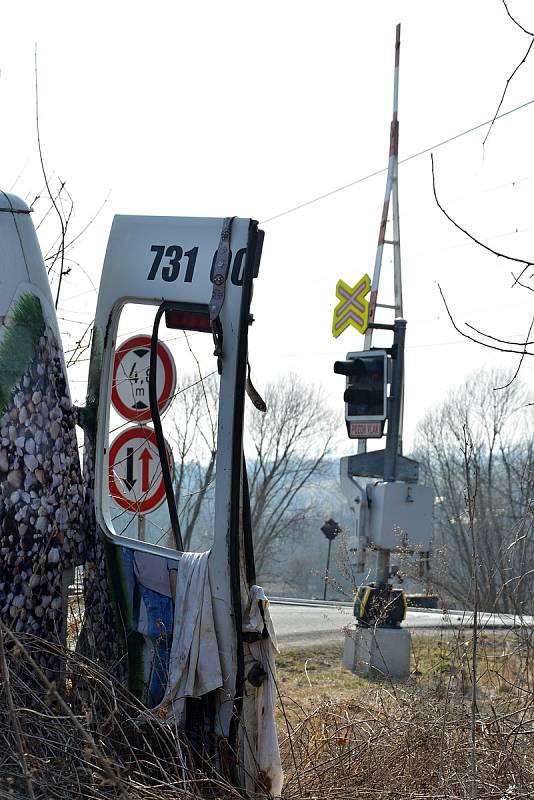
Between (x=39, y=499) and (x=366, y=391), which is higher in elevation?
(x=366, y=391)

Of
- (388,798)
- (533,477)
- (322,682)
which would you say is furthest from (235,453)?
(322,682)

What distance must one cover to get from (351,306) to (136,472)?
6.53 meters

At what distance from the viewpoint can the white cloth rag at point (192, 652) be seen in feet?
13.2

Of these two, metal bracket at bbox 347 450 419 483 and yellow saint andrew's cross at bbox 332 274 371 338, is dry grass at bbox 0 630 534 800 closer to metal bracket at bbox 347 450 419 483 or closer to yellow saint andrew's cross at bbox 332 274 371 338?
metal bracket at bbox 347 450 419 483

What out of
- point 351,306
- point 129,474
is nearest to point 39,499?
point 129,474

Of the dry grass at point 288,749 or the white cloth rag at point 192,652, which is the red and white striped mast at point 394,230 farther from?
the white cloth rag at point 192,652

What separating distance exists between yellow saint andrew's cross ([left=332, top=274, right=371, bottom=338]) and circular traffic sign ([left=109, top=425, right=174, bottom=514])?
567cm

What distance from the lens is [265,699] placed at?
4160 mm

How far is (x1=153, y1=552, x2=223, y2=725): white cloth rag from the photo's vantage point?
13.2 feet

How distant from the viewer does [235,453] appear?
163 inches

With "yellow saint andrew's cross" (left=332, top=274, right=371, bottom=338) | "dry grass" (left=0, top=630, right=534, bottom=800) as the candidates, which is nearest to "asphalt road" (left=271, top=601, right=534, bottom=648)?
"yellow saint andrew's cross" (left=332, top=274, right=371, bottom=338)

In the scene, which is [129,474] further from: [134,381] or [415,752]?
[415,752]

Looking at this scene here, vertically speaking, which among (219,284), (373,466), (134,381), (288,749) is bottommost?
(288,749)

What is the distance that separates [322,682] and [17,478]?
19.4 ft
